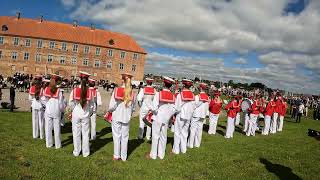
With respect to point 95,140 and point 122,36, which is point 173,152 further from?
point 122,36

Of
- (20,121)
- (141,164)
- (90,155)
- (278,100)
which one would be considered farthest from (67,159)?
(278,100)

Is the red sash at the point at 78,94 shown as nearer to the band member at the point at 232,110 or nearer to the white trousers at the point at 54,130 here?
the white trousers at the point at 54,130

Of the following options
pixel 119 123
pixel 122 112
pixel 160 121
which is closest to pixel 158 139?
pixel 160 121

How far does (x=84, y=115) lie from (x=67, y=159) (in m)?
1.32

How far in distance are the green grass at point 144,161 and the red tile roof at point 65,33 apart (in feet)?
197

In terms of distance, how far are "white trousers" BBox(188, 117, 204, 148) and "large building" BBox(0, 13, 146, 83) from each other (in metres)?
59.7

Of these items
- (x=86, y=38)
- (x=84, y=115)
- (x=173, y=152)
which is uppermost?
(x=86, y=38)

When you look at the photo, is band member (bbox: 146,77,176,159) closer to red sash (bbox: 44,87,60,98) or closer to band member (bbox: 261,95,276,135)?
red sash (bbox: 44,87,60,98)

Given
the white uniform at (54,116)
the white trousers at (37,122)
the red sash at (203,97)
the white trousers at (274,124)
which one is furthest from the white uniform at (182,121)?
the white trousers at (274,124)

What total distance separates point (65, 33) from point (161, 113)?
67.7 metres

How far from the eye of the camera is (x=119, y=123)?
9680 mm

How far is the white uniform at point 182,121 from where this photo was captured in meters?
11.1

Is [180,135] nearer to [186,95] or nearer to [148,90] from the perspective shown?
[186,95]

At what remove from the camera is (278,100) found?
20.2 m
